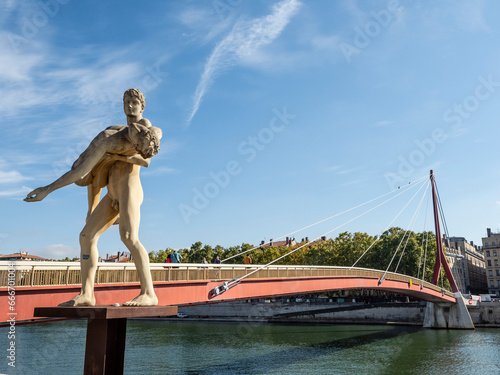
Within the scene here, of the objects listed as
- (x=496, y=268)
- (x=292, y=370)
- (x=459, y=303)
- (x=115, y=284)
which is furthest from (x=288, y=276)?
(x=496, y=268)

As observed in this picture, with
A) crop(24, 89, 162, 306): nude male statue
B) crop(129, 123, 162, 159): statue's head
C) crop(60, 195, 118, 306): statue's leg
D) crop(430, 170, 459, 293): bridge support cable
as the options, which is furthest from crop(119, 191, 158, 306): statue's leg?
crop(430, 170, 459, 293): bridge support cable

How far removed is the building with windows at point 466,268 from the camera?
83375 millimetres

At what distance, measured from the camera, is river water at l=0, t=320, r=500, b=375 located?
23062 millimetres

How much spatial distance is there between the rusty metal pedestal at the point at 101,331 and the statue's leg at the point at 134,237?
34 centimetres

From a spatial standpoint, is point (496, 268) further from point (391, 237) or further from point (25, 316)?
point (25, 316)

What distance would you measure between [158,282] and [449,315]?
39107 mm

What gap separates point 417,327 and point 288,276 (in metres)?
30.0

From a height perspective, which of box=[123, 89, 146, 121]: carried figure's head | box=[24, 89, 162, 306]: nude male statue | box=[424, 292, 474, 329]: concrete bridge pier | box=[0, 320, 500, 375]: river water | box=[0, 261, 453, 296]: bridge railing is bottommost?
box=[0, 320, 500, 375]: river water

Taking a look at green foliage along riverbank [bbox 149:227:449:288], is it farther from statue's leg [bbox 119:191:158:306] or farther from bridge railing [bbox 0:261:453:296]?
statue's leg [bbox 119:191:158:306]

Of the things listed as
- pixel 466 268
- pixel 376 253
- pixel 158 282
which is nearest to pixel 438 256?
pixel 376 253

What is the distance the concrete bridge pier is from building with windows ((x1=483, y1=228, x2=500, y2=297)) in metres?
42.9

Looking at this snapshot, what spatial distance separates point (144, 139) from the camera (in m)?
5.80

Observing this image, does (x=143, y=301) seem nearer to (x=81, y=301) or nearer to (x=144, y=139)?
(x=81, y=301)

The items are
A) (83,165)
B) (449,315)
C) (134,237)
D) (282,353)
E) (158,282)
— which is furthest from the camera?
(449,315)
